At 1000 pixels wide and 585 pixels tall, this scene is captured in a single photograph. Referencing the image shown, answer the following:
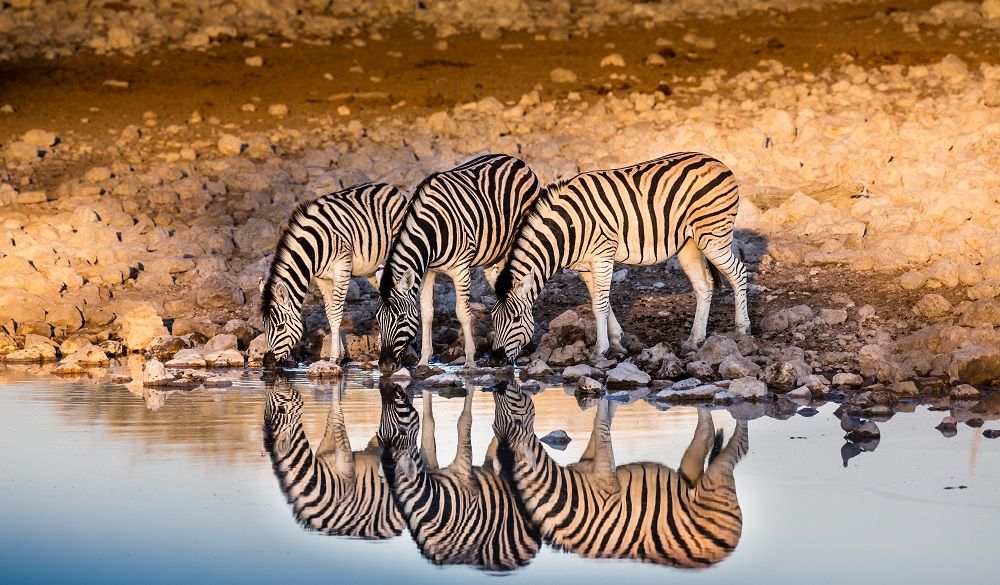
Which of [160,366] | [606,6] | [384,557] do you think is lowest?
[384,557]

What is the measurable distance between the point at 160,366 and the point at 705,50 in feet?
38.1

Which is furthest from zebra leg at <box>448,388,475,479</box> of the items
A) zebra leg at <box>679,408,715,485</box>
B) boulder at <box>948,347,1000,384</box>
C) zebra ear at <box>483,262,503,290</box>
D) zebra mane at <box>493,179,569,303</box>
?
boulder at <box>948,347,1000,384</box>

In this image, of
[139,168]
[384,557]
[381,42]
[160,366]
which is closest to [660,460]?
[384,557]

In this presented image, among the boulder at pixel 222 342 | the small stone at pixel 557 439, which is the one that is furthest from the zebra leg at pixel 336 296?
the small stone at pixel 557 439

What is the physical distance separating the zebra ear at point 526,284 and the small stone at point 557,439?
3.19 m

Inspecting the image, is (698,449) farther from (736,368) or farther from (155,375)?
(155,375)

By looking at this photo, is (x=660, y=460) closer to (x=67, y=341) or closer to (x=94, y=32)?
(x=67, y=341)

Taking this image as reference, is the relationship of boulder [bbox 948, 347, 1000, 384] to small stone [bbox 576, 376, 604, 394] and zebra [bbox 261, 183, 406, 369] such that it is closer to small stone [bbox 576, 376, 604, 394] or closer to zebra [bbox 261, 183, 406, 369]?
small stone [bbox 576, 376, 604, 394]

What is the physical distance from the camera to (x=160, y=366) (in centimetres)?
A: 1073

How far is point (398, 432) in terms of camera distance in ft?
28.0

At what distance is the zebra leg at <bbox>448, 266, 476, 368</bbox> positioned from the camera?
1140cm

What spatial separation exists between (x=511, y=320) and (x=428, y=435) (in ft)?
9.54

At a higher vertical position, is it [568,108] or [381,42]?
[381,42]

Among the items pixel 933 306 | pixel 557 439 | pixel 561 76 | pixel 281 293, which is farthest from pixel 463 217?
pixel 561 76
